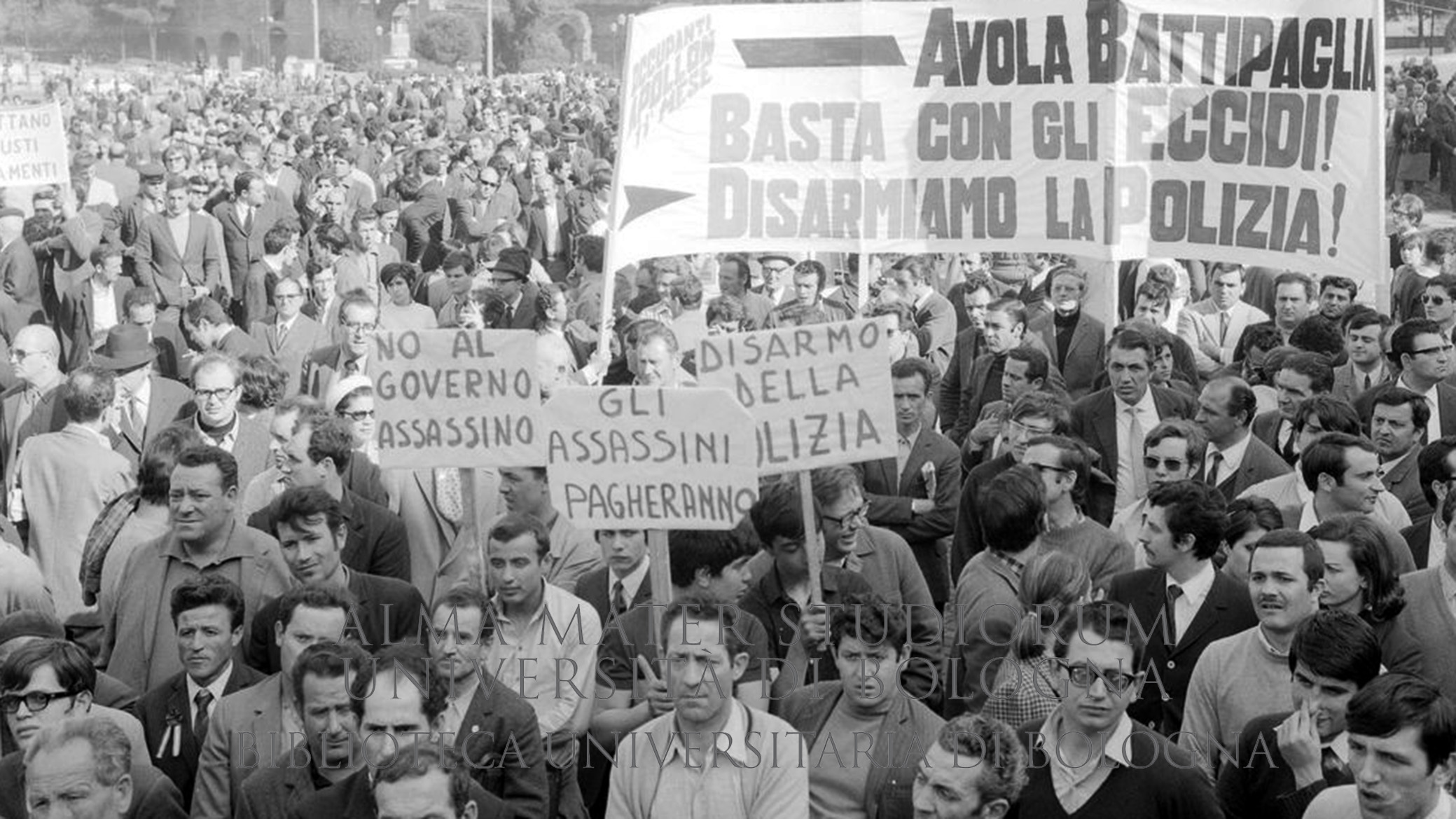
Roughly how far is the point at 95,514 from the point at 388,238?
29.7 feet

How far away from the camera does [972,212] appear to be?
1181 cm

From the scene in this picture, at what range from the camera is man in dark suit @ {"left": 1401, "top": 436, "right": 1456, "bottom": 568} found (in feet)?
26.8

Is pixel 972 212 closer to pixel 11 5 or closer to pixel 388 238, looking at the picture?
pixel 388 238

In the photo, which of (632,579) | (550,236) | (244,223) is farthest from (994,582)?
(550,236)

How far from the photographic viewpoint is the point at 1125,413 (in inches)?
404

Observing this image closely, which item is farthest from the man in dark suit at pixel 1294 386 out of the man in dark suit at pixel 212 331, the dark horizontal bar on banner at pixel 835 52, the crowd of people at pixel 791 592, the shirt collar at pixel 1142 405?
the man in dark suit at pixel 212 331

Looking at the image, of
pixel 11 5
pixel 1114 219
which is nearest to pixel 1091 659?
pixel 1114 219

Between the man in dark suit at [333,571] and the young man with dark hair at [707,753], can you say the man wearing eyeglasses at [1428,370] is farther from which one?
the young man with dark hair at [707,753]

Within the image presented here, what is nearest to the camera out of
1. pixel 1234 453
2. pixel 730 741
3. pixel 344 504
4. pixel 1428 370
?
pixel 730 741

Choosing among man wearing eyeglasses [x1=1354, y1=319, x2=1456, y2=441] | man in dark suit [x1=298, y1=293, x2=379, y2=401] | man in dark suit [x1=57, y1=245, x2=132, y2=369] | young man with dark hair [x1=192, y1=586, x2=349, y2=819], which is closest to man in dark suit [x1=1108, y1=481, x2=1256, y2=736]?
young man with dark hair [x1=192, y1=586, x2=349, y2=819]

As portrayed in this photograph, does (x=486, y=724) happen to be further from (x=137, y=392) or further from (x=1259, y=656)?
(x=137, y=392)

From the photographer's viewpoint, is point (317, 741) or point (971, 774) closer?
point (971, 774)

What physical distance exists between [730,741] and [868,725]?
482mm

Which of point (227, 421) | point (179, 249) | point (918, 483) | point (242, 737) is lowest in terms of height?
point (242, 737)
